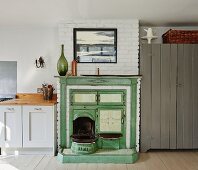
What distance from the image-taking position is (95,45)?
4777 millimetres

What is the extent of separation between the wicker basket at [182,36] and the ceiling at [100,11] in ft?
0.60

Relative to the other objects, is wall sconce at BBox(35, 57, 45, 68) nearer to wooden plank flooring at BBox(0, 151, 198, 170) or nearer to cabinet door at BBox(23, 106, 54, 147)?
cabinet door at BBox(23, 106, 54, 147)

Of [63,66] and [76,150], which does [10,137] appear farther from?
[63,66]

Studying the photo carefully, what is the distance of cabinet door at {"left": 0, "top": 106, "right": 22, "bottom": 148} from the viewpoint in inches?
176

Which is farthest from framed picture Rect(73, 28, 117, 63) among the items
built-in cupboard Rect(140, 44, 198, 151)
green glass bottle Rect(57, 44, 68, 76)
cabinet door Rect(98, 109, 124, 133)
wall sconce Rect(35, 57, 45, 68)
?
cabinet door Rect(98, 109, 124, 133)

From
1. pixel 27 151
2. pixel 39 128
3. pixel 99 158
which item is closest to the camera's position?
pixel 99 158

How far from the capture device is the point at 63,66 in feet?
14.9

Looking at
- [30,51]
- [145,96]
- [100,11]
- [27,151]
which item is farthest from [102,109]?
[30,51]

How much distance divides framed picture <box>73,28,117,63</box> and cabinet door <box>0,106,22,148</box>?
1.32 m

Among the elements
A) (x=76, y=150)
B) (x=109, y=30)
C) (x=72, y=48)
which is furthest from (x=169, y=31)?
(x=76, y=150)

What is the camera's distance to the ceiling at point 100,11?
3598mm

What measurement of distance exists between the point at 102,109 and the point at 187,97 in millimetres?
1393

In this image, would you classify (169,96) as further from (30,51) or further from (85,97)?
(30,51)

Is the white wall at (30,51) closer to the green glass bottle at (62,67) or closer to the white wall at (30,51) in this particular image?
the white wall at (30,51)
